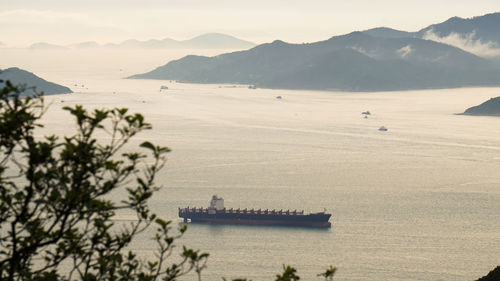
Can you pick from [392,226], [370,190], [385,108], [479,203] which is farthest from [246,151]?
[385,108]

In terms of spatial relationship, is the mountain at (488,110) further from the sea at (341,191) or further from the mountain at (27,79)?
the mountain at (27,79)

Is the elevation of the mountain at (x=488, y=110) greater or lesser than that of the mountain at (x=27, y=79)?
lesser

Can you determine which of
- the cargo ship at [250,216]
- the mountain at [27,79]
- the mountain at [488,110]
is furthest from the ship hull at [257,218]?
the mountain at [27,79]

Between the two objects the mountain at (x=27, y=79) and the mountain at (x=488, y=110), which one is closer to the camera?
the mountain at (x=488, y=110)

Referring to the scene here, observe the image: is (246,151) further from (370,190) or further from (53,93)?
(53,93)

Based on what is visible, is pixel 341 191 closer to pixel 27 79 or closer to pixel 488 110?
pixel 488 110

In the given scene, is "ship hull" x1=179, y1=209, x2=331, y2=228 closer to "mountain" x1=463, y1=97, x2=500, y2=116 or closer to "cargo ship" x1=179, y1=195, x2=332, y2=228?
"cargo ship" x1=179, y1=195, x2=332, y2=228
